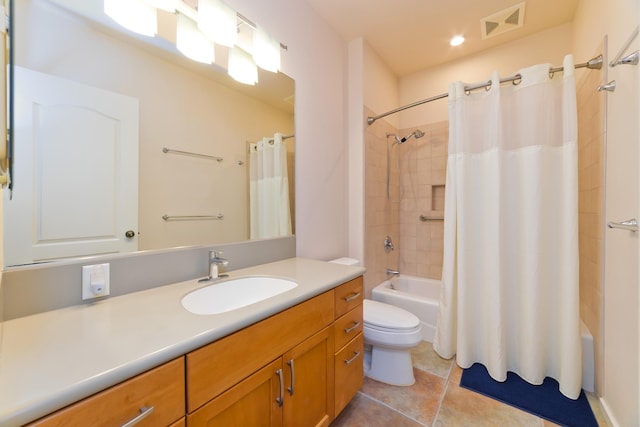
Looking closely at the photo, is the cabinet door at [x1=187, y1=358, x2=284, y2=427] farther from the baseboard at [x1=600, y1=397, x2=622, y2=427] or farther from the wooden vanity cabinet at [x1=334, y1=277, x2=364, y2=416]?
the baseboard at [x1=600, y1=397, x2=622, y2=427]

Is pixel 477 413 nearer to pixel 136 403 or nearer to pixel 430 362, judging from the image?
pixel 430 362

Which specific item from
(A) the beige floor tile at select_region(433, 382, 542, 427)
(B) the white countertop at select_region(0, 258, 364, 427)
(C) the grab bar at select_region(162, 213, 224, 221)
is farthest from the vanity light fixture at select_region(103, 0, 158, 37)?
(A) the beige floor tile at select_region(433, 382, 542, 427)

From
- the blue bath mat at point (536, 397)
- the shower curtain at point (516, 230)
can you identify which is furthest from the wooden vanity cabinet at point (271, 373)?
the shower curtain at point (516, 230)

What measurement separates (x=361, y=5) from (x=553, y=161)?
1.64 metres

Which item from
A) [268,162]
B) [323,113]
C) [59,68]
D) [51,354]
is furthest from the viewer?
[323,113]

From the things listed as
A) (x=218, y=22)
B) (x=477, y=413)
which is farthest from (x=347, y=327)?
(x=218, y=22)

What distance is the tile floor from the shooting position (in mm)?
1354

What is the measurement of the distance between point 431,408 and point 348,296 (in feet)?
2.75

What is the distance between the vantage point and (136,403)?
0.58 metres

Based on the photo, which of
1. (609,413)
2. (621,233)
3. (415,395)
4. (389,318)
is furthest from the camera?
(389,318)

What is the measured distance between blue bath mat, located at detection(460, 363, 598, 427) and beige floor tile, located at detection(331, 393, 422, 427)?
526 mm

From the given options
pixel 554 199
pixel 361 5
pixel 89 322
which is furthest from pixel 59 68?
pixel 554 199

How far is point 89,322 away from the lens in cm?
75

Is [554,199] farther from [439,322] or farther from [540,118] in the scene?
[439,322]
